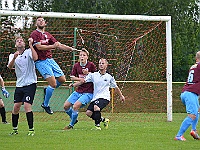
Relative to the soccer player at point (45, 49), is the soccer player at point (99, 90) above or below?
below

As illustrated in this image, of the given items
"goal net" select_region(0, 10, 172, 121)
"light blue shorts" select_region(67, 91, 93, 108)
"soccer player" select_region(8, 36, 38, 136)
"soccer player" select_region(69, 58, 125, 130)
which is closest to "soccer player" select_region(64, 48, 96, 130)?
"light blue shorts" select_region(67, 91, 93, 108)

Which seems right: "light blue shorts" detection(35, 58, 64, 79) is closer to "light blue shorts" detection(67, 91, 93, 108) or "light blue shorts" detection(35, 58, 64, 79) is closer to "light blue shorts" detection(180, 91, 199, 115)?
"light blue shorts" detection(67, 91, 93, 108)

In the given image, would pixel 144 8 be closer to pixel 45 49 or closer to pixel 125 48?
pixel 125 48

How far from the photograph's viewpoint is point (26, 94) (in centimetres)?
1084

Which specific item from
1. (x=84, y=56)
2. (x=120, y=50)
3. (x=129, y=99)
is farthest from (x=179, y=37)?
(x=84, y=56)

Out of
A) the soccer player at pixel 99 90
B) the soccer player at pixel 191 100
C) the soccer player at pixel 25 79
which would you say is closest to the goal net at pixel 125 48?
the soccer player at pixel 99 90

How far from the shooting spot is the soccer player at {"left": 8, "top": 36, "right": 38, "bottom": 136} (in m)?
10.9

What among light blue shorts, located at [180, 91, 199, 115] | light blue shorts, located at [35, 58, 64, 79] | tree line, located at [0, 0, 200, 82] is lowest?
light blue shorts, located at [180, 91, 199, 115]

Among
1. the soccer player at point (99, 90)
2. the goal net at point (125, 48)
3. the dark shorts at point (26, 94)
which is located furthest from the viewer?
the goal net at point (125, 48)

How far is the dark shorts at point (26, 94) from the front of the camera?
35.5ft

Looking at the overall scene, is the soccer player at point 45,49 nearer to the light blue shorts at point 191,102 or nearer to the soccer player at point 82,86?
the soccer player at point 82,86

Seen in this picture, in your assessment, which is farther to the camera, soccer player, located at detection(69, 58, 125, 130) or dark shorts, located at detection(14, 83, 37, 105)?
soccer player, located at detection(69, 58, 125, 130)

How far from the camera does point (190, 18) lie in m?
32.4

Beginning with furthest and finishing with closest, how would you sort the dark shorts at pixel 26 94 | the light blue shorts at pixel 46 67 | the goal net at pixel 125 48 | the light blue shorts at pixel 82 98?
the goal net at pixel 125 48
the light blue shorts at pixel 82 98
the light blue shorts at pixel 46 67
the dark shorts at pixel 26 94
